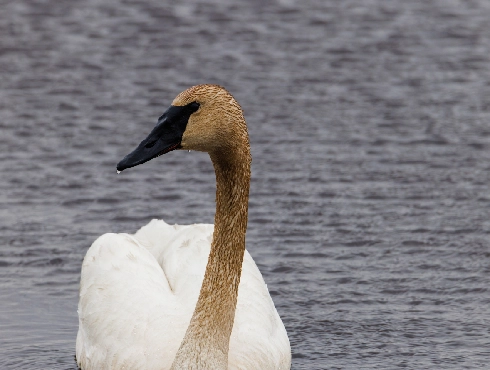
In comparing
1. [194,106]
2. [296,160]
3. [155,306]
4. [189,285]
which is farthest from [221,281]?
[296,160]

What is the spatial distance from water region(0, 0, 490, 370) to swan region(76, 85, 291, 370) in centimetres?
59

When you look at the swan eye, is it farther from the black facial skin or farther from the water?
the water

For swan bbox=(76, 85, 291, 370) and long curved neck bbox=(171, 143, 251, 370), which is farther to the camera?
long curved neck bbox=(171, 143, 251, 370)

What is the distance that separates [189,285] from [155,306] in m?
0.37

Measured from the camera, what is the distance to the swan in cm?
704

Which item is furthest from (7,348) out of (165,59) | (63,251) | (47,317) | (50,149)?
(165,59)

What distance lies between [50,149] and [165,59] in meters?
3.32

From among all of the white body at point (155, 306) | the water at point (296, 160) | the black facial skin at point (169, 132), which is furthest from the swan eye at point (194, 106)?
the water at point (296, 160)

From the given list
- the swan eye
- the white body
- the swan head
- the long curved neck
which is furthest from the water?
the swan eye

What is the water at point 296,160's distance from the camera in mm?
9375

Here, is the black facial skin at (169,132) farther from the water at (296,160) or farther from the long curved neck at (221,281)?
the water at (296,160)

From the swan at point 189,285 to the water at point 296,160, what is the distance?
59 centimetres

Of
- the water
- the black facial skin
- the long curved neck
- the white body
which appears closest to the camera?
the black facial skin

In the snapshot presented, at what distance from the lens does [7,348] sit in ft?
28.8
